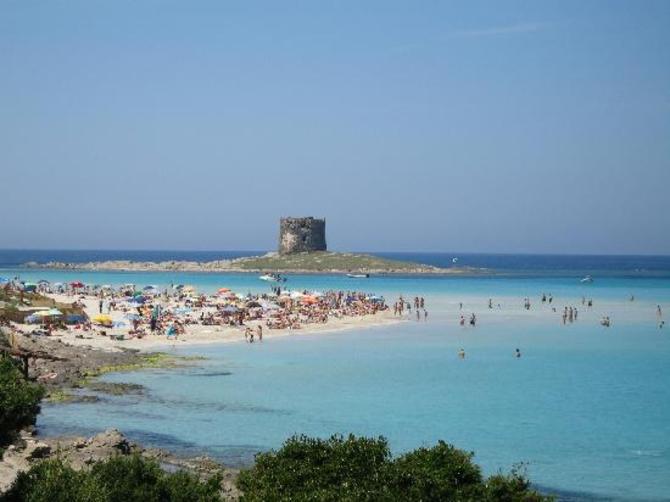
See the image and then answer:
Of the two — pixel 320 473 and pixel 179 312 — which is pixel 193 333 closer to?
pixel 179 312

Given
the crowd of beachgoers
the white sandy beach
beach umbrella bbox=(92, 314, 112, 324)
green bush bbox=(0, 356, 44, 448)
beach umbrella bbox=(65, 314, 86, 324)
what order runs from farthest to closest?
beach umbrella bbox=(92, 314, 112, 324), beach umbrella bbox=(65, 314, 86, 324), the crowd of beachgoers, the white sandy beach, green bush bbox=(0, 356, 44, 448)

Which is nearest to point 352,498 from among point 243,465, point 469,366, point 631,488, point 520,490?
point 520,490

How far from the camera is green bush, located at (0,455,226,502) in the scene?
40.3 ft

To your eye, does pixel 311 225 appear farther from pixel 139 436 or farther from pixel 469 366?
pixel 139 436

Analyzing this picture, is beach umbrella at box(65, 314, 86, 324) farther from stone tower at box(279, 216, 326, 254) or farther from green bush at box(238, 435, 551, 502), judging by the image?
stone tower at box(279, 216, 326, 254)

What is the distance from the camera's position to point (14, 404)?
13.7 m

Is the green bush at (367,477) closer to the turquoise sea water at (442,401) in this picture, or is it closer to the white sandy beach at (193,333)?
the turquoise sea water at (442,401)

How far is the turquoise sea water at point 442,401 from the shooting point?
22344 millimetres

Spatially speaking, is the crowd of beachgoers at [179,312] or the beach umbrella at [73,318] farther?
the beach umbrella at [73,318]

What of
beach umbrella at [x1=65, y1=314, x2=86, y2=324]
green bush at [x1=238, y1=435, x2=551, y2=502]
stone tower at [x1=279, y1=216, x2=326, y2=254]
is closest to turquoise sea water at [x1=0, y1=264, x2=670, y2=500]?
green bush at [x1=238, y1=435, x2=551, y2=502]

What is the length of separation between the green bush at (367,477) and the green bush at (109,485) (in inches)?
42.2

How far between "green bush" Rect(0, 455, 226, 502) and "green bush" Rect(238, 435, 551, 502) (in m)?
1.07

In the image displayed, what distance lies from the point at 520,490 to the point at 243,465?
29.5ft

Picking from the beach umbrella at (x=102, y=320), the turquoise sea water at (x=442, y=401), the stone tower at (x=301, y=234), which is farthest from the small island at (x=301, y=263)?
the beach umbrella at (x=102, y=320)
